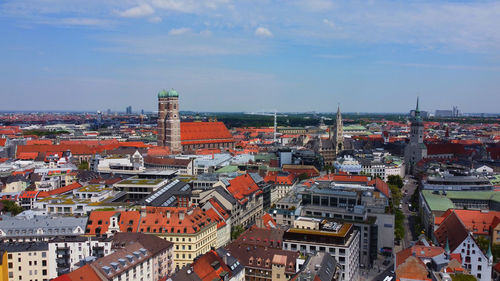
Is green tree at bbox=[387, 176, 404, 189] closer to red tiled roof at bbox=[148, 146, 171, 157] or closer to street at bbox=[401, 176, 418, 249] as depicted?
street at bbox=[401, 176, 418, 249]

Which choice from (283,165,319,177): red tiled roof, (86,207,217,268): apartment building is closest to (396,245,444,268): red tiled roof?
(86,207,217,268): apartment building

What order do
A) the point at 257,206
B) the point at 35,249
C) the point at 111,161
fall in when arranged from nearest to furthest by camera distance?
the point at 35,249 < the point at 257,206 < the point at 111,161

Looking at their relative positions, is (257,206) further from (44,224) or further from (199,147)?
(199,147)

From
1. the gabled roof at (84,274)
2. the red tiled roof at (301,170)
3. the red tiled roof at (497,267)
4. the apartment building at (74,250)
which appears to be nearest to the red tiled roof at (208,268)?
the gabled roof at (84,274)

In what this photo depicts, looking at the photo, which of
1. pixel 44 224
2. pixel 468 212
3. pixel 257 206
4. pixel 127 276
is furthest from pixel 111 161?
pixel 468 212

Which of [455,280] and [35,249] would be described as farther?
[35,249]

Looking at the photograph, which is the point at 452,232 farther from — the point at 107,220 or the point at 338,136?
the point at 338,136

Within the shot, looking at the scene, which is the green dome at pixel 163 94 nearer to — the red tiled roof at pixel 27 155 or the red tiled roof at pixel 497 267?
the red tiled roof at pixel 27 155
